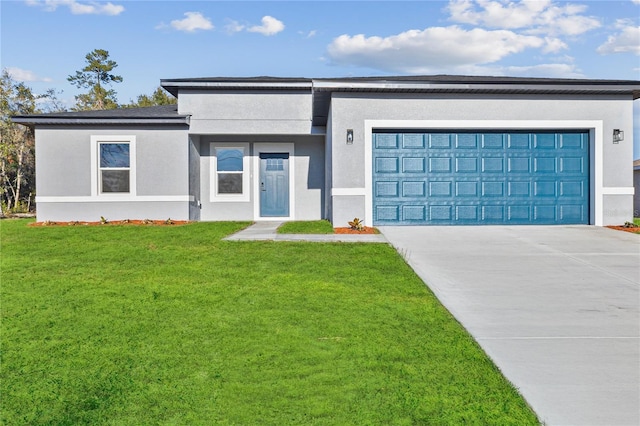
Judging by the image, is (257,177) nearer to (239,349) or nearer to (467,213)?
(467,213)

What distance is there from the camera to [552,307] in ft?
18.2

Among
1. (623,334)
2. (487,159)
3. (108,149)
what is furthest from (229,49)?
(623,334)

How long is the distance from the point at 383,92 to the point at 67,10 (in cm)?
1223

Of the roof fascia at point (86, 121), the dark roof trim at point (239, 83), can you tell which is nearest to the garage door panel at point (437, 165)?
the dark roof trim at point (239, 83)

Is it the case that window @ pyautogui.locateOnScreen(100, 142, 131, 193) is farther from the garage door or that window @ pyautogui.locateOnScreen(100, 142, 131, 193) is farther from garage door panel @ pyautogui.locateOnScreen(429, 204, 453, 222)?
garage door panel @ pyautogui.locateOnScreen(429, 204, 453, 222)

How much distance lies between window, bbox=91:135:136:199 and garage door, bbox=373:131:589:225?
303 inches

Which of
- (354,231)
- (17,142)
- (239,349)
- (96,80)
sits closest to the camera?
(239,349)

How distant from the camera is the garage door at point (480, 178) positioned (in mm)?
12289

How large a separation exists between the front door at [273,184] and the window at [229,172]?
0.58 metres

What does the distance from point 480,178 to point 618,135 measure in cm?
361

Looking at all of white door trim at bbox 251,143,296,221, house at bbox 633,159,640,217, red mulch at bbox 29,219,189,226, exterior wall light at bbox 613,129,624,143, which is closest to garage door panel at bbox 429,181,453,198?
exterior wall light at bbox 613,129,624,143

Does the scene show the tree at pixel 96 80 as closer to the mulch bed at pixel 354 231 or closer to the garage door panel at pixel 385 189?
the garage door panel at pixel 385 189

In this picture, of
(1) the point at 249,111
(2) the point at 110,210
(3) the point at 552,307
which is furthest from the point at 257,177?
(3) the point at 552,307

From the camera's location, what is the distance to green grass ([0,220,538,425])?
121 inches
